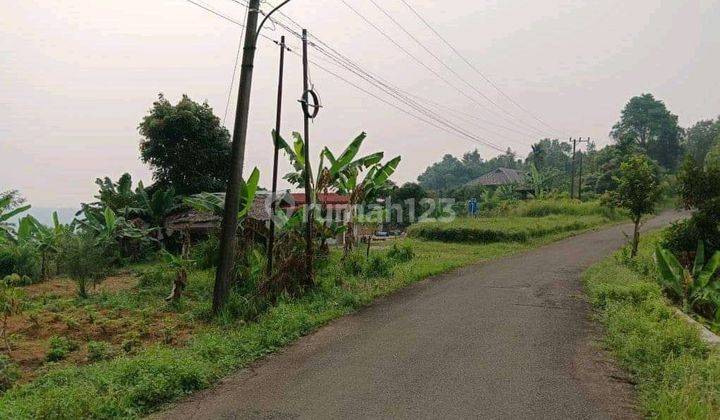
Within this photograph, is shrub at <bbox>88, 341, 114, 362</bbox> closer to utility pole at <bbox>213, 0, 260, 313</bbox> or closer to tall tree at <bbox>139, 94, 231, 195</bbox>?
utility pole at <bbox>213, 0, 260, 313</bbox>

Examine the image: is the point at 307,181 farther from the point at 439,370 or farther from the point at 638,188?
the point at 638,188

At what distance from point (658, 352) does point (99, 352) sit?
7626 millimetres

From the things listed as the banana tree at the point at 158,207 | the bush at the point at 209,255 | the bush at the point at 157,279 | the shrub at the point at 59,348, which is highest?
the banana tree at the point at 158,207

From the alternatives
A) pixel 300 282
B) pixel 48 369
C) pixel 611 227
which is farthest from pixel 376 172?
pixel 611 227

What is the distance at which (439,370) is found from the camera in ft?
20.8

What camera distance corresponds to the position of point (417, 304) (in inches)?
413

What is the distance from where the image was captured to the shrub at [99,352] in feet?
22.9

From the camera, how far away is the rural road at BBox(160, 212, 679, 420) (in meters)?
5.23

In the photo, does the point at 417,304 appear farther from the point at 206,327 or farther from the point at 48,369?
the point at 48,369

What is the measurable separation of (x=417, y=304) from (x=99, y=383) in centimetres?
645

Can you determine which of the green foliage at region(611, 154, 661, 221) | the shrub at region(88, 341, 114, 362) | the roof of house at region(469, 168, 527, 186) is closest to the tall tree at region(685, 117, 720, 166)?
the roof of house at region(469, 168, 527, 186)

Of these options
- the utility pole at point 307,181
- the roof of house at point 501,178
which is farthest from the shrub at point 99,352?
the roof of house at point 501,178

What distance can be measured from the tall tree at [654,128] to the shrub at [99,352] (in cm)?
6658

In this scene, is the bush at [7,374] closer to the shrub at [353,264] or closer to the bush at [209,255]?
the bush at [209,255]
